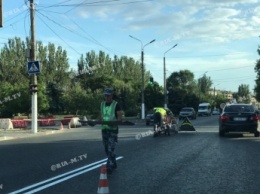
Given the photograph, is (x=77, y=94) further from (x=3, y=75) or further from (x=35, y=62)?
(x=35, y=62)

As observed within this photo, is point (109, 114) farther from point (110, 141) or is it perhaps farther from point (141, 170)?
point (141, 170)

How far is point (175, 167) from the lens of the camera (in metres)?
10.5

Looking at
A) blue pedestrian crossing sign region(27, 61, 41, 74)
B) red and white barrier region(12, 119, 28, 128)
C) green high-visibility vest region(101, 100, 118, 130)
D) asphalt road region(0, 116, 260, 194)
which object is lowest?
asphalt road region(0, 116, 260, 194)

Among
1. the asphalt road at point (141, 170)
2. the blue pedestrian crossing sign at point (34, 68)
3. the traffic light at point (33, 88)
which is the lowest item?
the asphalt road at point (141, 170)

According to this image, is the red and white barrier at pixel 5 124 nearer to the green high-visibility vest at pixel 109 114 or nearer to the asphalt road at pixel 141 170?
the asphalt road at pixel 141 170

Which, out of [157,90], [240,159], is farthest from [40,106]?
[240,159]

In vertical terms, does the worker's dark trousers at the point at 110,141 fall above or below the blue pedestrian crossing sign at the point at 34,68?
below

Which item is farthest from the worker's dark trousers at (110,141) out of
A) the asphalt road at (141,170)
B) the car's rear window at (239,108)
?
the car's rear window at (239,108)

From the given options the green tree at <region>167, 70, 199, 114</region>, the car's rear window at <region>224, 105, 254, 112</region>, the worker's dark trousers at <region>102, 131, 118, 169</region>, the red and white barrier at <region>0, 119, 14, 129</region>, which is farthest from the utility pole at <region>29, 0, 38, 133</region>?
the green tree at <region>167, 70, 199, 114</region>

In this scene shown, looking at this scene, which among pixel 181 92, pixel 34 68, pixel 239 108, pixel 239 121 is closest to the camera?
pixel 239 121
